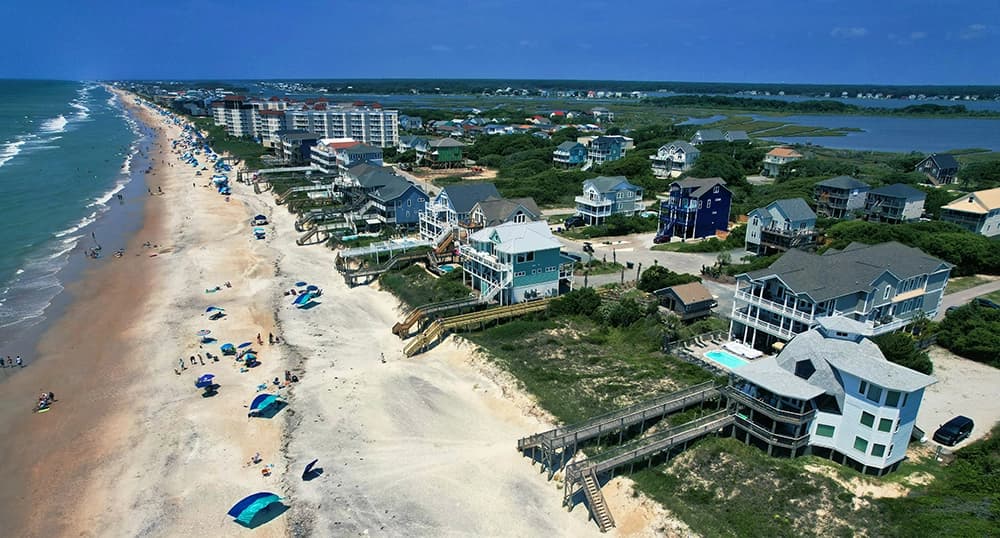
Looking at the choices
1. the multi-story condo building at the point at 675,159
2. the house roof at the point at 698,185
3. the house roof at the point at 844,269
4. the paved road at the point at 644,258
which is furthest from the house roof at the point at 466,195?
the multi-story condo building at the point at 675,159

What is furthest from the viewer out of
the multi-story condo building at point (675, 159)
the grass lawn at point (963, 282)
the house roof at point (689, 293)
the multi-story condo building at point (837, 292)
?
the multi-story condo building at point (675, 159)

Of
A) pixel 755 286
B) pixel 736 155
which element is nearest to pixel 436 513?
pixel 755 286

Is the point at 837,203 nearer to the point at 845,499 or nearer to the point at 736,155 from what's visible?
the point at 736,155

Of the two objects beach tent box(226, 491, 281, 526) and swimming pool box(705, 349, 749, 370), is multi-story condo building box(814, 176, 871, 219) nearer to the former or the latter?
swimming pool box(705, 349, 749, 370)

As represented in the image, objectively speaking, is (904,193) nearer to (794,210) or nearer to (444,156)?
(794,210)

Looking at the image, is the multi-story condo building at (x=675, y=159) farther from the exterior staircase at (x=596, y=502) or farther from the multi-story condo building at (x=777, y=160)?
the exterior staircase at (x=596, y=502)
